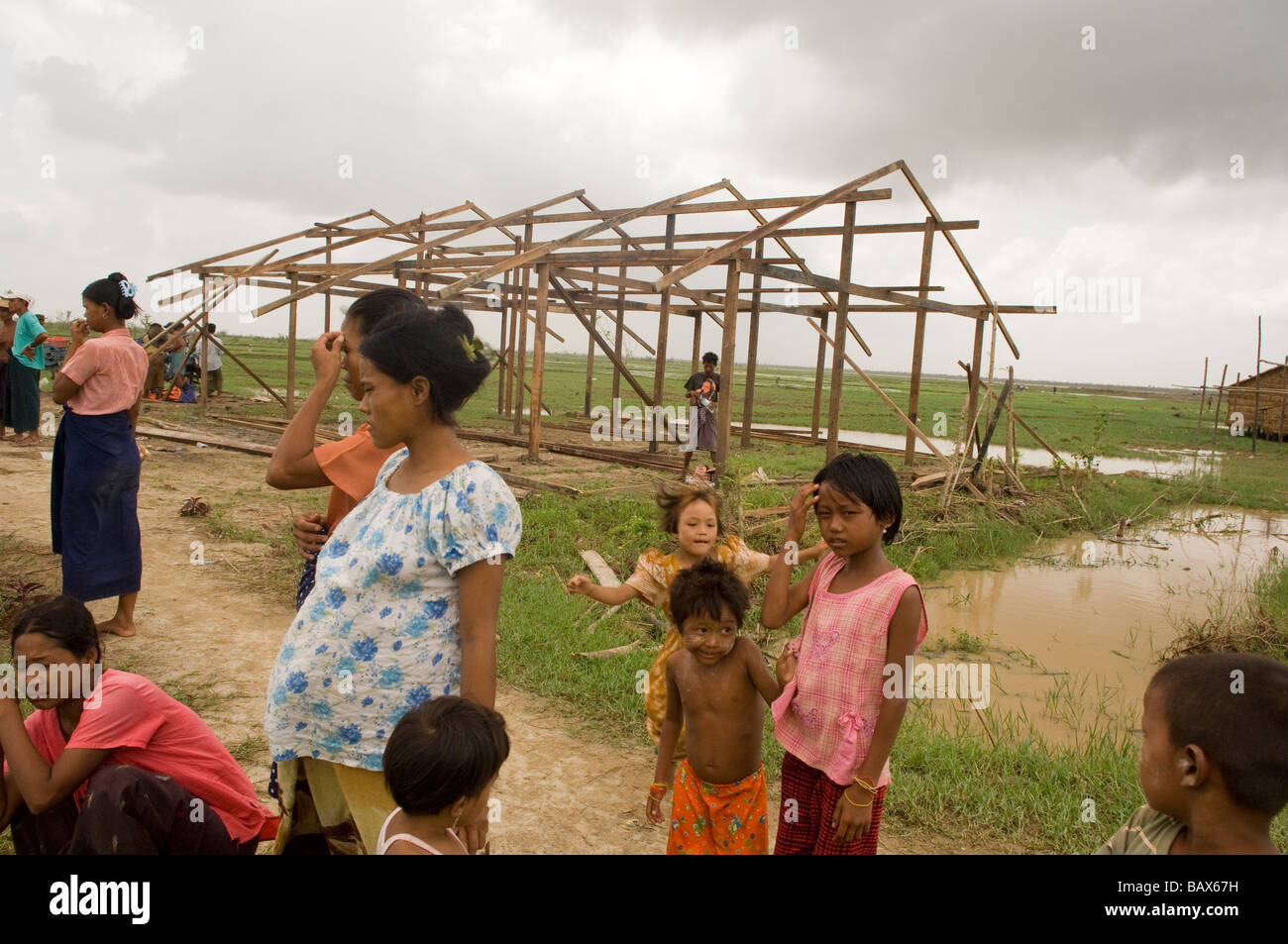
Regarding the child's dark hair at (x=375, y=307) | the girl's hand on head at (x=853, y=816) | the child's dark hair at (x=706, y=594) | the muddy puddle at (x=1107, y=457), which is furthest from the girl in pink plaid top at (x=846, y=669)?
the muddy puddle at (x=1107, y=457)

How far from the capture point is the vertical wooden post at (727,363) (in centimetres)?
959

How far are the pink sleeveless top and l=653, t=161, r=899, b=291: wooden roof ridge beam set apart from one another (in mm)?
6418

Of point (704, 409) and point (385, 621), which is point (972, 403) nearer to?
point (704, 409)

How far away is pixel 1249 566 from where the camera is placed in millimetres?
9477

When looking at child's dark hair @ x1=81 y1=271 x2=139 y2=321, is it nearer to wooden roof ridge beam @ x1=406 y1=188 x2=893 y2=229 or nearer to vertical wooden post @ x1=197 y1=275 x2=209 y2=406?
wooden roof ridge beam @ x1=406 y1=188 x2=893 y2=229

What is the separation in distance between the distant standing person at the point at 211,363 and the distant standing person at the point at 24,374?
176 inches

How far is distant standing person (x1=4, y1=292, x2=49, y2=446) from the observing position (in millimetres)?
9727

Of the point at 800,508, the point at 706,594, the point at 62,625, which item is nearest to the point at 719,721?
the point at 706,594

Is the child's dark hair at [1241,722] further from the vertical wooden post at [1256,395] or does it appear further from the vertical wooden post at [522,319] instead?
the vertical wooden post at [1256,395]

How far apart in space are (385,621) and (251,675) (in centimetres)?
320

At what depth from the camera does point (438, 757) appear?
1.65m

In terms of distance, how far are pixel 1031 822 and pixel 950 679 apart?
215 cm

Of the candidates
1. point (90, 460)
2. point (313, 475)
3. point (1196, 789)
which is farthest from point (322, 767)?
point (90, 460)
